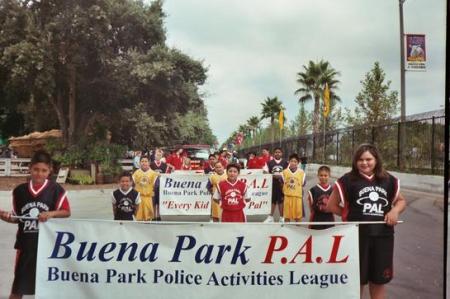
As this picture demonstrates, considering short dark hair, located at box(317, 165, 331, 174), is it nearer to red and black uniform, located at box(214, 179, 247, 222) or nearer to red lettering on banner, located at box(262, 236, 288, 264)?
red and black uniform, located at box(214, 179, 247, 222)

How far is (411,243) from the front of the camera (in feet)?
18.3

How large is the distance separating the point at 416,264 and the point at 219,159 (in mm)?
3686

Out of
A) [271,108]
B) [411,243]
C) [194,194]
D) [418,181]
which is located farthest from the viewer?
[194,194]

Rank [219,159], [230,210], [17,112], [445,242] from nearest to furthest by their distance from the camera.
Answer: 1. [445,242]
2. [17,112]
3. [230,210]
4. [219,159]

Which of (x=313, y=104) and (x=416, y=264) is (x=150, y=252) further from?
(x=416, y=264)

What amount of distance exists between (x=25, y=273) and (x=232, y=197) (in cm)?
257

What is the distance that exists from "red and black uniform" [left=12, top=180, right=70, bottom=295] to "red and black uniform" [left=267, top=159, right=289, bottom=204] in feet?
14.7

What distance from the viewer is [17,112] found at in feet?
11.4

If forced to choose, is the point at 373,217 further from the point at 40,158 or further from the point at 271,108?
the point at 40,158

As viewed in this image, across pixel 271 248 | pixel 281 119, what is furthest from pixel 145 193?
pixel 271 248

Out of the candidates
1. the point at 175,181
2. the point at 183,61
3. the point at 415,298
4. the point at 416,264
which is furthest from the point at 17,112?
the point at 175,181

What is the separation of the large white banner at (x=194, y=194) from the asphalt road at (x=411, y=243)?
3.25 meters

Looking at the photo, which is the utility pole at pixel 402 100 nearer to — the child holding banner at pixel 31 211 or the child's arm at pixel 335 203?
the child's arm at pixel 335 203

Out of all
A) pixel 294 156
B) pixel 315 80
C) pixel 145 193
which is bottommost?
pixel 145 193
